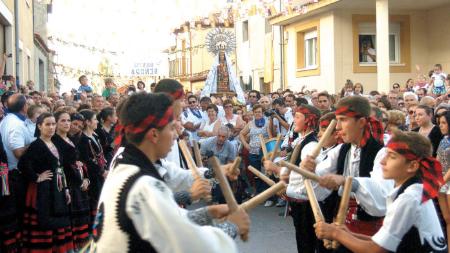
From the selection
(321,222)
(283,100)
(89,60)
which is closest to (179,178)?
(321,222)

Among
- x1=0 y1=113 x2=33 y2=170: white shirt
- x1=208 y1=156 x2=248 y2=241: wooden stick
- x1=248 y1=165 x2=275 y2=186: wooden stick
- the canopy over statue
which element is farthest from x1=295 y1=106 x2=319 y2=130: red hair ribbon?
the canopy over statue

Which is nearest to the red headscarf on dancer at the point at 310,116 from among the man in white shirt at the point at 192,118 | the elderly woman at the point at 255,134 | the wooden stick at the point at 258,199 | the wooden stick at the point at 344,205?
the wooden stick at the point at 344,205

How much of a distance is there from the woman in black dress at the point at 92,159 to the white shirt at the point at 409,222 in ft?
17.1

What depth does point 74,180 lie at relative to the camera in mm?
7891

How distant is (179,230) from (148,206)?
0.57ft

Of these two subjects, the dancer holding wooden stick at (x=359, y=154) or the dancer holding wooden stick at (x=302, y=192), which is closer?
the dancer holding wooden stick at (x=359, y=154)

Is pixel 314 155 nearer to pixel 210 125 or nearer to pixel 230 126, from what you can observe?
pixel 230 126

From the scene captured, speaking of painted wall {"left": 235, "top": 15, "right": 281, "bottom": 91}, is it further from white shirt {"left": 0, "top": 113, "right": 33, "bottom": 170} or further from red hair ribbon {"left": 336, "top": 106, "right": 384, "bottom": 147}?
red hair ribbon {"left": 336, "top": 106, "right": 384, "bottom": 147}

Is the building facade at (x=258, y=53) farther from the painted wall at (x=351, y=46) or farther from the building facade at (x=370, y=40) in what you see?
the painted wall at (x=351, y=46)

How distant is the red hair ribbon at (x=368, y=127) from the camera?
5207 mm

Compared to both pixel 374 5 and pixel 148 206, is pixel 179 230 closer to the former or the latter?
pixel 148 206

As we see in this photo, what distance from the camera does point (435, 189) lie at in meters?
4.04

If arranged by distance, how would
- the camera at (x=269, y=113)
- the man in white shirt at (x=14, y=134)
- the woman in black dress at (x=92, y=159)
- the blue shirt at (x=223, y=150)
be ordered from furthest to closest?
1. the camera at (x=269, y=113)
2. the blue shirt at (x=223, y=150)
3. the woman in black dress at (x=92, y=159)
4. the man in white shirt at (x=14, y=134)

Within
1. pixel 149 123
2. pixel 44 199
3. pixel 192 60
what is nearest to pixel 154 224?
pixel 149 123
